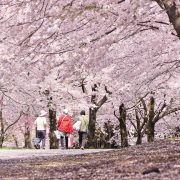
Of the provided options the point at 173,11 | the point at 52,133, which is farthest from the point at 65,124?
the point at 173,11

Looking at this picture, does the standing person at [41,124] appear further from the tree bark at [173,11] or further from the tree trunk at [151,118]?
the tree bark at [173,11]

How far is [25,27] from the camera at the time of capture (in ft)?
52.3

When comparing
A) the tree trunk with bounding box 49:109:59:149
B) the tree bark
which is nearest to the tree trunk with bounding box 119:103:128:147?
the tree trunk with bounding box 49:109:59:149

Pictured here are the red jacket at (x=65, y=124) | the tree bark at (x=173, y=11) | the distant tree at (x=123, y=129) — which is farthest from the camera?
the distant tree at (x=123, y=129)

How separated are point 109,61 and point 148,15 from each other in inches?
186

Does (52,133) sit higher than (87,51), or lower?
lower

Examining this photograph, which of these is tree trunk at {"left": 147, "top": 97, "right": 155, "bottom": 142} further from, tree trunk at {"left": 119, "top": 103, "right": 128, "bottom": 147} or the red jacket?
the red jacket

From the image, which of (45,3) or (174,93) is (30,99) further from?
(45,3)

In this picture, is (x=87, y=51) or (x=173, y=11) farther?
(x=87, y=51)

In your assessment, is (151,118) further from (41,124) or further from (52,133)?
(41,124)

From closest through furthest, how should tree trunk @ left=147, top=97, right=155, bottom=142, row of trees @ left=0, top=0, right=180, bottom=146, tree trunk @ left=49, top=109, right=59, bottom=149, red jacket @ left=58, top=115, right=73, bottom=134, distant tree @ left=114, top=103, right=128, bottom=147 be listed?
row of trees @ left=0, top=0, right=180, bottom=146, red jacket @ left=58, top=115, right=73, bottom=134, tree trunk @ left=147, top=97, right=155, bottom=142, distant tree @ left=114, top=103, right=128, bottom=147, tree trunk @ left=49, top=109, right=59, bottom=149

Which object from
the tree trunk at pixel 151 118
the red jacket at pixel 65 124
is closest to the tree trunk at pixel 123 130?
the tree trunk at pixel 151 118

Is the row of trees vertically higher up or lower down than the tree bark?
higher up

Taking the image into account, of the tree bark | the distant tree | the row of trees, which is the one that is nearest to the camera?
the tree bark
